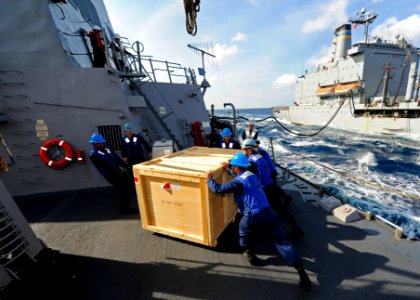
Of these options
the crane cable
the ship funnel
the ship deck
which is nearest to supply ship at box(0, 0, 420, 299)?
the ship deck

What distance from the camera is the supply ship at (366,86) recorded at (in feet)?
77.6

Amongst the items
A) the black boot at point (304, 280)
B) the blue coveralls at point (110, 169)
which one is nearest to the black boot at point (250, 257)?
the black boot at point (304, 280)

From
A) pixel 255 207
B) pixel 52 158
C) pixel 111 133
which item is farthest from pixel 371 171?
pixel 52 158

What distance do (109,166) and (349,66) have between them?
131ft

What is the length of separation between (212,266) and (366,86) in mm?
38508

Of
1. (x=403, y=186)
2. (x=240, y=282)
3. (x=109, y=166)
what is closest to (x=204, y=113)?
(x=109, y=166)

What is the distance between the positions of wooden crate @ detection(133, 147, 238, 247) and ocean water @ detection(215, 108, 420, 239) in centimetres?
337

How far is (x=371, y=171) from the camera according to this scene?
1291cm

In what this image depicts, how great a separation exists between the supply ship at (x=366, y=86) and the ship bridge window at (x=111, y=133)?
22.4 metres

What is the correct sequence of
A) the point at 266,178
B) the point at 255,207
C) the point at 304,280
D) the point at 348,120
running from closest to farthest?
the point at 304,280 < the point at 255,207 < the point at 266,178 < the point at 348,120

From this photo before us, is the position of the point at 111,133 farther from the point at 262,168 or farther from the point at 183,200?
the point at 262,168

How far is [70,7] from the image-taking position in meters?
6.53

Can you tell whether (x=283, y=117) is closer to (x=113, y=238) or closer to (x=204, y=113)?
(x=204, y=113)

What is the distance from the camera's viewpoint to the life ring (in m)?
5.14
